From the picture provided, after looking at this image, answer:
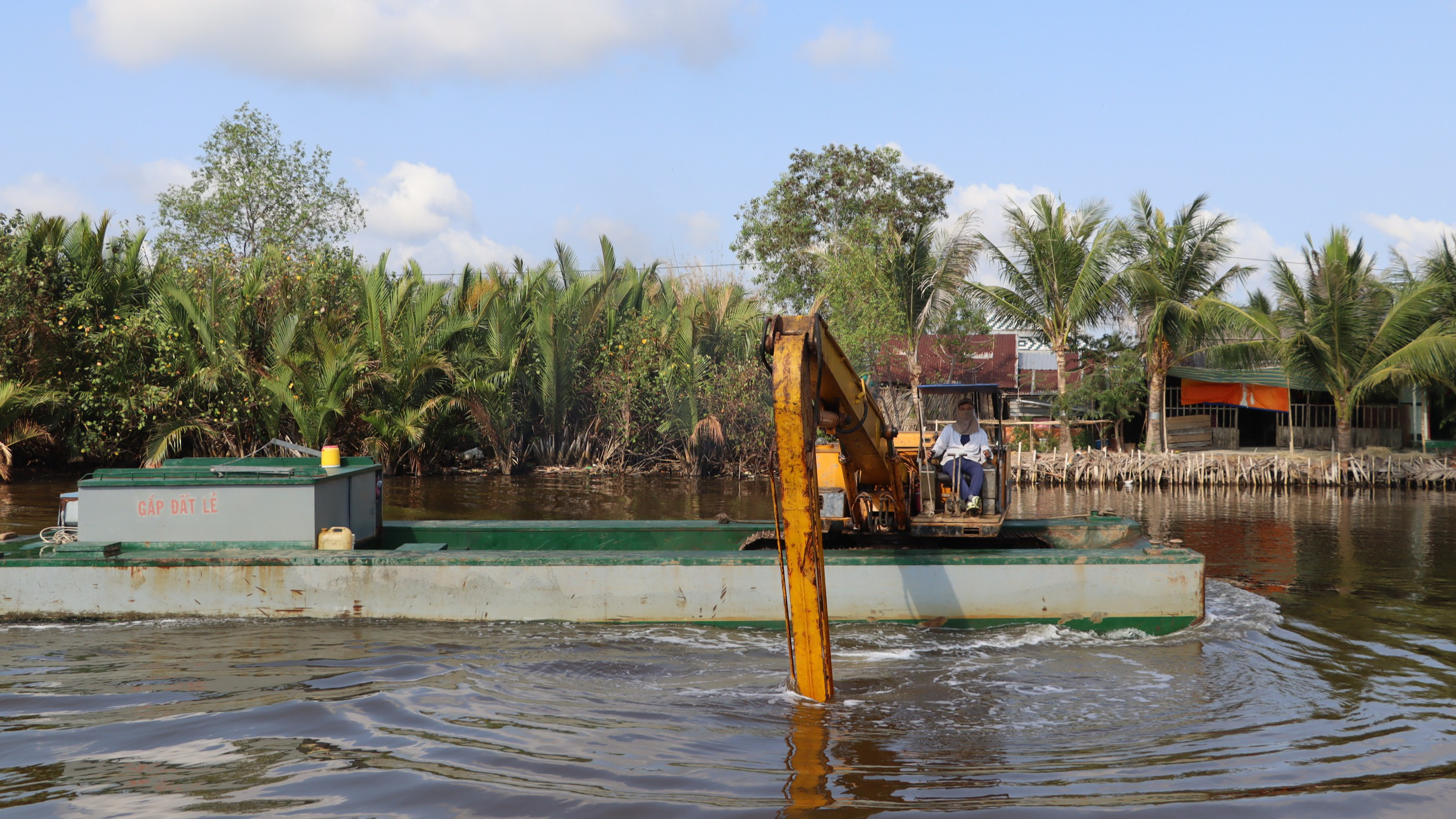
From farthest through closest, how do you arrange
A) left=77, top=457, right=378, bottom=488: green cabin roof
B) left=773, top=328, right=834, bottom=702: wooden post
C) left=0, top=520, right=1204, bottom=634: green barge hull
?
left=77, top=457, right=378, bottom=488: green cabin roof, left=0, top=520, right=1204, bottom=634: green barge hull, left=773, top=328, right=834, bottom=702: wooden post

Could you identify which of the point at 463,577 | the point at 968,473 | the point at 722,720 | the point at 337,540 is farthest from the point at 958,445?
the point at 337,540

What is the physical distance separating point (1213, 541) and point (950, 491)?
296 inches

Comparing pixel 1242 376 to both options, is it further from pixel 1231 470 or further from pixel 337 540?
pixel 337 540

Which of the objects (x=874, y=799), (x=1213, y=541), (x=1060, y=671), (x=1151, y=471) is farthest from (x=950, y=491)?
(x=1151, y=471)

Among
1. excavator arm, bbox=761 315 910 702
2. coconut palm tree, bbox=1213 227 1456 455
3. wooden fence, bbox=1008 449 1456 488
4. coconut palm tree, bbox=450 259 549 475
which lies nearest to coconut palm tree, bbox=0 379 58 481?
coconut palm tree, bbox=450 259 549 475

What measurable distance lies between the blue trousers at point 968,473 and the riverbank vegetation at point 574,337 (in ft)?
44.4

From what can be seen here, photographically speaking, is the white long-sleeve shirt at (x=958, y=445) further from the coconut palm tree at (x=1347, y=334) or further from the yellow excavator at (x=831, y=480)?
the coconut palm tree at (x=1347, y=334)

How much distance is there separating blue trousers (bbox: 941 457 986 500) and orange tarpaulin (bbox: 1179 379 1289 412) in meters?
21.8

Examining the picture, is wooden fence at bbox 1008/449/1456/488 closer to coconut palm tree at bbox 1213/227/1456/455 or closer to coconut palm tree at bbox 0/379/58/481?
coconut palm tree at bbox 1213/227/1456/455

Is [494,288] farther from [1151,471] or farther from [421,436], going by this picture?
[1151,471]

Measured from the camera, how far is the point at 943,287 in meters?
25.5

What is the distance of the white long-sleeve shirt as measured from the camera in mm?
9125

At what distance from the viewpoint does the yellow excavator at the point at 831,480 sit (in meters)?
6.14

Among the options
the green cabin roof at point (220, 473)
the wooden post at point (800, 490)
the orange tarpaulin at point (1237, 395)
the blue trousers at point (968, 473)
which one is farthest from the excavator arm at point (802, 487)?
the orange tarpaulin at point (1237, 395)
